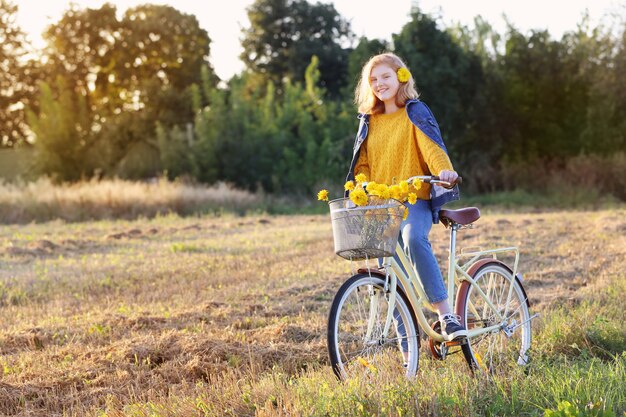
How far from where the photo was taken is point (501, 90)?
31859 mm

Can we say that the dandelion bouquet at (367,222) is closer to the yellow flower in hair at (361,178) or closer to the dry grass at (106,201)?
the yellow flower in hair at (361,178)

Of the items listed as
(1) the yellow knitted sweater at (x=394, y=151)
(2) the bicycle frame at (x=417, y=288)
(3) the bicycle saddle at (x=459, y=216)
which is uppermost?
(1) the yellow knitted sweater at (x=394, y=151)

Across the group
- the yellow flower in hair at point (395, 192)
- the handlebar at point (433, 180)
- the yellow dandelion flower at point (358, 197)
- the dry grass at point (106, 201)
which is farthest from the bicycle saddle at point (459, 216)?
the dry grass at point (106, 201)

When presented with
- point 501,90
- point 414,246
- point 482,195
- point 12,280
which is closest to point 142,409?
point 414,246

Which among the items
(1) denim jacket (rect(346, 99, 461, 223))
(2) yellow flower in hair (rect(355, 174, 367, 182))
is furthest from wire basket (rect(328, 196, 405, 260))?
(1) denim jacket (rect(346, 99, 461, 223))

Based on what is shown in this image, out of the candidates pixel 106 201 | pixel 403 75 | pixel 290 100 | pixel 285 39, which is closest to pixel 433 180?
pixel 403 75

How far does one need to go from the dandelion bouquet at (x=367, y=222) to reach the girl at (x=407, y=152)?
0.49 m

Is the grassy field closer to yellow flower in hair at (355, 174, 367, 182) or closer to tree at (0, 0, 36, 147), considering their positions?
yellow flower in hair at (355, 174, 367, 182)

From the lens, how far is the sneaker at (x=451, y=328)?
475 centimetres

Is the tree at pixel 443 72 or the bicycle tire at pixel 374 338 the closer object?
the bicycle tire at pixel 374 338

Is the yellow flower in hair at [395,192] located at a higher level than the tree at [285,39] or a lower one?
lower

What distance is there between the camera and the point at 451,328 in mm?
4781

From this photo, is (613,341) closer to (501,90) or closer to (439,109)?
(439,109)

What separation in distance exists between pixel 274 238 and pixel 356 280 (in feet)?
33.4
